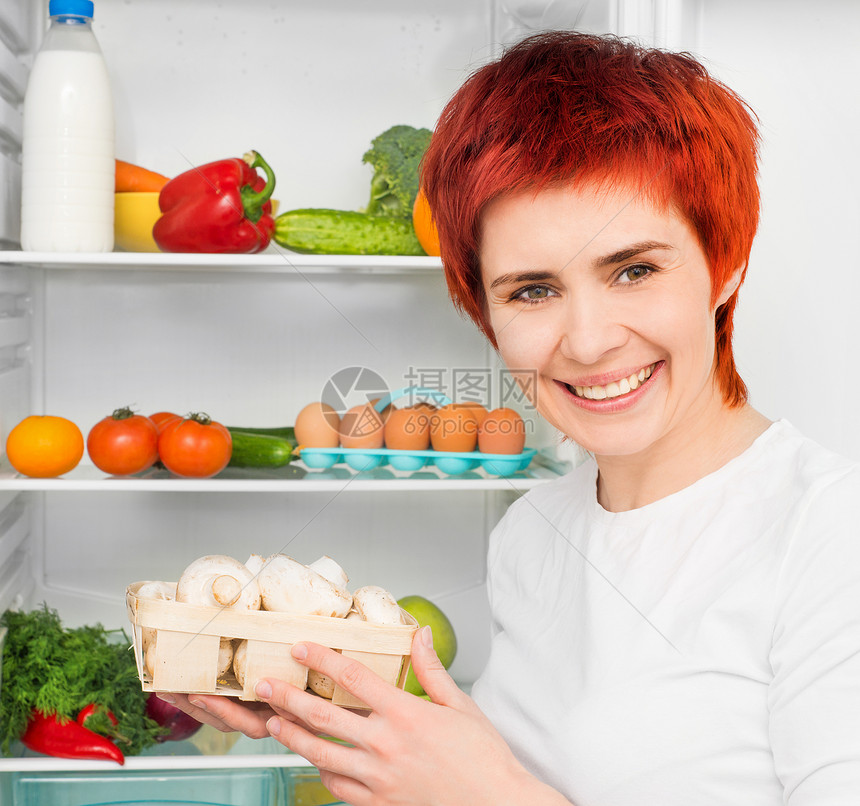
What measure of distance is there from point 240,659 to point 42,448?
0.68 meters

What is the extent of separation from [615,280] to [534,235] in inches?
2.5

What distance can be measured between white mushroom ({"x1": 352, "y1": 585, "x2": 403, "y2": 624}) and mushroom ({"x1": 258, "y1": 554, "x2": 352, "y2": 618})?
1 cm

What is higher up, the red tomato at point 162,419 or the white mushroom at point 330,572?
the red tomato at point 162,419

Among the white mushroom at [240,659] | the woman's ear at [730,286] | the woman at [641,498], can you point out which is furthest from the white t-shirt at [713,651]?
the white mushroom at [240,659]

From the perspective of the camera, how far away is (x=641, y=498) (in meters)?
0.67

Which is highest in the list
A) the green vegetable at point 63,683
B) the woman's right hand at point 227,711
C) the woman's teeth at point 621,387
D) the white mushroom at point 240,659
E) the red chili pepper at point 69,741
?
the woman's teeth at point 621,387

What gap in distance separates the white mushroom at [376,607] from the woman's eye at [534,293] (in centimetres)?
23

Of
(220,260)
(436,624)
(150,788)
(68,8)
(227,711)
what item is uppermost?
(68,8)

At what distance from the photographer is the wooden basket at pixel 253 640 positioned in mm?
551

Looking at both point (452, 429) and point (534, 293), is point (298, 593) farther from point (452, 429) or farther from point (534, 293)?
point (452, 429)

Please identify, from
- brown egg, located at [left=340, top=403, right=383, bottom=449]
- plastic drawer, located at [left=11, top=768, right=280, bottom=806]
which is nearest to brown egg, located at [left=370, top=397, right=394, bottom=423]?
brown egg, located at [left=340, top=403, right=383, bottom=449]

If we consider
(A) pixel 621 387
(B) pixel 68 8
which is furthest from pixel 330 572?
(B) pixel 68 8

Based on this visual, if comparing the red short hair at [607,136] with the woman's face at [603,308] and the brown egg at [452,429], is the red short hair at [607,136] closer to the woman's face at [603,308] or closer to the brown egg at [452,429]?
the woman's face at [603,308]

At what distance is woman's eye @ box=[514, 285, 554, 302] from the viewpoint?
1.93ft
